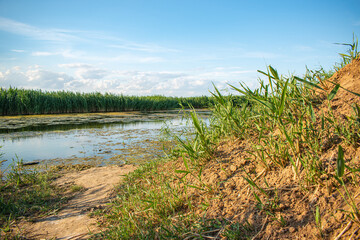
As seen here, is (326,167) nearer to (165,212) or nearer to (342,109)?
(342,109)

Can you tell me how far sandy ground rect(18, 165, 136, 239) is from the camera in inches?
90.3

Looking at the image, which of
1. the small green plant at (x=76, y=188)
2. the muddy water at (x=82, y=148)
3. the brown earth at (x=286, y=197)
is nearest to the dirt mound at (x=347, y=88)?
the brown earth at (x=286, y=197)

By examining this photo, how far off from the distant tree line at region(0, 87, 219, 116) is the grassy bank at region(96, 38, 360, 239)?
27.9ft

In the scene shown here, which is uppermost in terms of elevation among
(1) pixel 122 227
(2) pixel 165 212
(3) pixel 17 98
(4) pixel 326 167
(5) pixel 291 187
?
(3) pixel 17 98

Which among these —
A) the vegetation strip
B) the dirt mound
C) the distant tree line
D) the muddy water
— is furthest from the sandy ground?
the distant tree line

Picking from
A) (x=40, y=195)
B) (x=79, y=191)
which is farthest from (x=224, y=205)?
(x=40, y=195)

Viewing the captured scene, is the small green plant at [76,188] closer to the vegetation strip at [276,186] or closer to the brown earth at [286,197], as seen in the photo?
the vegetation strip at [276,186]

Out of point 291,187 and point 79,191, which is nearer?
point 291,187

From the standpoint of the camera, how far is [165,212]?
77.3 inches

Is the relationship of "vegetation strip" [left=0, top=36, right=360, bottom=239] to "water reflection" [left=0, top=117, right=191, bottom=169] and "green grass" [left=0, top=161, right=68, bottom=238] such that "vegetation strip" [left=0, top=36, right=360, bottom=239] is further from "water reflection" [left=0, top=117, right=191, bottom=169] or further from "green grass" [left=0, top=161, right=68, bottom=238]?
"water reflection" [left=0, top=117, right=191, bottom=169]

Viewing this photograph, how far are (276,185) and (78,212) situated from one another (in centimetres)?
243

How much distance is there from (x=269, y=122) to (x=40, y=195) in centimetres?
344

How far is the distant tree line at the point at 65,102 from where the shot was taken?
15156 millimetres

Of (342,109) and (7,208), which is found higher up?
(342,109)
